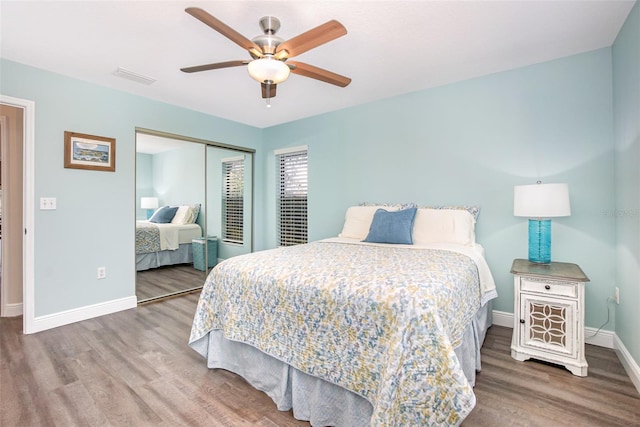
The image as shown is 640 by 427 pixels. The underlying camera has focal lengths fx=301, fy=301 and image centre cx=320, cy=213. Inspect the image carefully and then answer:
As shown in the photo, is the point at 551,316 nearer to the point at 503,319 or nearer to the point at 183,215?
the point at 503,319

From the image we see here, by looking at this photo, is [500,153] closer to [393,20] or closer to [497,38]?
[497,38]

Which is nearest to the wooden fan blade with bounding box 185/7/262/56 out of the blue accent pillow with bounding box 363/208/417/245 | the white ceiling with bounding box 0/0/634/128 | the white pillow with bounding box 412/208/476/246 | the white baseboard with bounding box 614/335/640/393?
the white ceiling with bounding box 0/0/634/128

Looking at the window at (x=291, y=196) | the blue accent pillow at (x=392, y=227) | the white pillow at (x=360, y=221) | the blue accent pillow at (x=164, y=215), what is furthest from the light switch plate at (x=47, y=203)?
the blue accent pillow at (x=392, y=227)

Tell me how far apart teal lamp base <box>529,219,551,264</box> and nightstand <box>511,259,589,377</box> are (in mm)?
163

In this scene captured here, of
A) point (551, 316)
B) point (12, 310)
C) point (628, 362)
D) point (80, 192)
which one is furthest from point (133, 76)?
point (628, 362)

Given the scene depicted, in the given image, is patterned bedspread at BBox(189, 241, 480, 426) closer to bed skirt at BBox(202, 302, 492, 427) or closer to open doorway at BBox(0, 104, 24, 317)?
bed skirt at BBox(202, 302, 492, 427)

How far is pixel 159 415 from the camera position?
1.65 meters

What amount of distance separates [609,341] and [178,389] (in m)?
3.27

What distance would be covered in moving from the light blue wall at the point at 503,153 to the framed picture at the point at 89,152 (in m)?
2.64

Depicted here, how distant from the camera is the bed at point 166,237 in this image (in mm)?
3645

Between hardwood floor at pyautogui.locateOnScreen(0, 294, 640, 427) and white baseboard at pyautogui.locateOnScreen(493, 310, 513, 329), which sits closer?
hardwood floor at pyautogui.locateOnScreen(0, 294, 640, 427)

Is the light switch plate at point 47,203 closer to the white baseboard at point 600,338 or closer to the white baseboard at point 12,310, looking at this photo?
the white baseboard at point 12,310

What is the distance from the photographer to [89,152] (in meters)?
3.09

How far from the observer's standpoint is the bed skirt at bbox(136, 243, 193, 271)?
367cm
